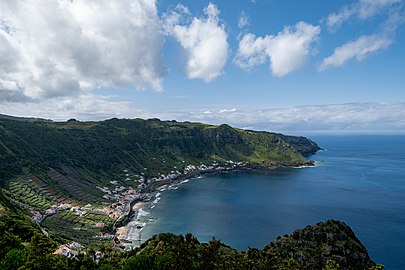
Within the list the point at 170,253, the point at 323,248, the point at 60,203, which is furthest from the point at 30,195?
the point at 323,248

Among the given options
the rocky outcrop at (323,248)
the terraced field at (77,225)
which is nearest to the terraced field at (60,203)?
the terraced field at (77,225)

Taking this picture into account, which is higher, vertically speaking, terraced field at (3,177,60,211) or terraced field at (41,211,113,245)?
terraced field at (3,177,60,211)

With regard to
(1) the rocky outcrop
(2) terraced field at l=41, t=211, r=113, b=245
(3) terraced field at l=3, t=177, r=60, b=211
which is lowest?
(2) terraced field at l=41, t=211, r=113, b=245

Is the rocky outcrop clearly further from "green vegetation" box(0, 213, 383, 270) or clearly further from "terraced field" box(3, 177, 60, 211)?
"terraced field" box(3, 177, 60, 211)

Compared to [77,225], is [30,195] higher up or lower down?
higher up

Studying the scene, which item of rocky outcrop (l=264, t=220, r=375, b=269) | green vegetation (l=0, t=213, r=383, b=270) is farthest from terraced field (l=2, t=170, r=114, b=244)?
rocky outcrop (l=264, t=220, r=375, b=269)

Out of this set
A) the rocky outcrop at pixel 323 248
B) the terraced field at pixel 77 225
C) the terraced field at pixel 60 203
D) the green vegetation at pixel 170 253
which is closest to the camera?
the green vegetation at pixel 170 253

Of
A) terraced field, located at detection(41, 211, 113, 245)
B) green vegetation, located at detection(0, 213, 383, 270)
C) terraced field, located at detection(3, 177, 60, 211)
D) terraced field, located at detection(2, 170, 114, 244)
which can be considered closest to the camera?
green vegetation, located at detection(0, 213, 383, 270)

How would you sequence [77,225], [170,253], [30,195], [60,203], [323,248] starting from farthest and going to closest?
[60,203] < [30,195] < [77,225] < [323,248] < [170,253]

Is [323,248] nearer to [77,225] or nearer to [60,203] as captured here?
[77,225]

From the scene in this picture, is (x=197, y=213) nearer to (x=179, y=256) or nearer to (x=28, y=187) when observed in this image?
(x=28, y=187)

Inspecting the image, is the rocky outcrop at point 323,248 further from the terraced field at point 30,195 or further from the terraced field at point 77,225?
the terraced field at point 30,195
